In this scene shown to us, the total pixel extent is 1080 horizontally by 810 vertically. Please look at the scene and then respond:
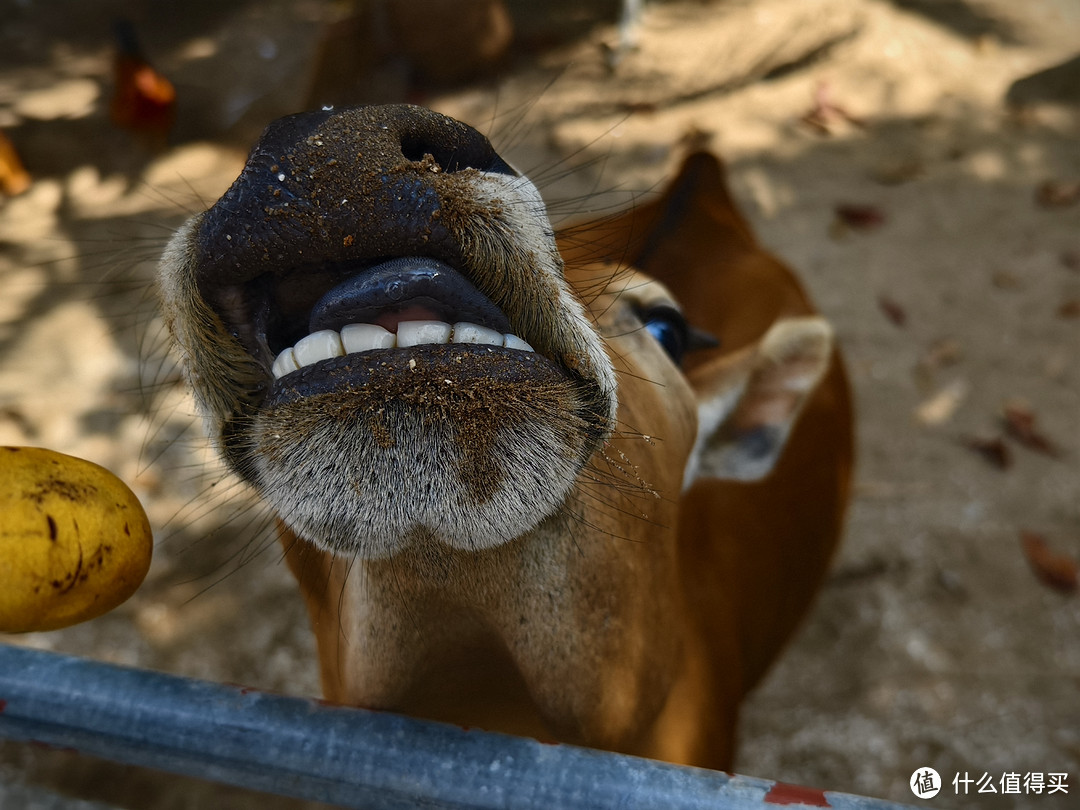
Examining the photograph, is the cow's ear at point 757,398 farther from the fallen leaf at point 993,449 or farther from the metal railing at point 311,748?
the fallen leaf at point 993,449

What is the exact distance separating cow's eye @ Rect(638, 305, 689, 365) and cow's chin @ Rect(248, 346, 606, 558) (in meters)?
0.84

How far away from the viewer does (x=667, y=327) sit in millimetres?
1989

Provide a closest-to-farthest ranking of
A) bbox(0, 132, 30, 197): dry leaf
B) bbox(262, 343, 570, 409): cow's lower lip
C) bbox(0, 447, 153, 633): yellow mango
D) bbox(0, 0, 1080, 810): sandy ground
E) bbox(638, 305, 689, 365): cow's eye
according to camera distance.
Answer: bbox(262, 343, 570, 409): cow's lower lip < bbox(0, 447, 153, 633): yellow mango < bbox(638, 305, 689, 365): cow's eye < bbox(0, 0, 1080, 810): sandy ground < bbox(0, 132, 30, 197): dry leaf

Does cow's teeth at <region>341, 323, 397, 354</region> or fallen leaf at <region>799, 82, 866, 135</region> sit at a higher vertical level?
cow's teeth at <region>341, 323, 397, 354</region>

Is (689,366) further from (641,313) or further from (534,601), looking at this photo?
(534,601)

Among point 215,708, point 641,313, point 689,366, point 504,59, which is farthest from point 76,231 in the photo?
point 215,708

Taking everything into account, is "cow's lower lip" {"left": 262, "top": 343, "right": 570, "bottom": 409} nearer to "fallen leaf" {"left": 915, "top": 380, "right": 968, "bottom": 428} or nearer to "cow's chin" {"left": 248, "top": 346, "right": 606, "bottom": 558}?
"cow's chin" {"left": 248, "top": 346, "right": 606, "bottom": 558}

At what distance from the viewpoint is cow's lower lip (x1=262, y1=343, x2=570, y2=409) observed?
0.98 m

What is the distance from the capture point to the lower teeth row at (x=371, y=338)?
3.42 feet

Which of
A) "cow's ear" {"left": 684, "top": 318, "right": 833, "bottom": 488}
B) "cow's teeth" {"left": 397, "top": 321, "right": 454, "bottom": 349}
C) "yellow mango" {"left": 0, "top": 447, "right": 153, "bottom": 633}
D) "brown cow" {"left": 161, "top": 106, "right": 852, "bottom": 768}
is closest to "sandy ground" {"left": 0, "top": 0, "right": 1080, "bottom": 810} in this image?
"yellow mango" {"left": 0, "top": 447, "right": 153, "bottom": 633}

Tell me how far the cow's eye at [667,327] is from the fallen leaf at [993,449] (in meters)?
2.65

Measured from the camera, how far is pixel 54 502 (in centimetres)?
117

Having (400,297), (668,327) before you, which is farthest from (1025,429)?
(400,297)

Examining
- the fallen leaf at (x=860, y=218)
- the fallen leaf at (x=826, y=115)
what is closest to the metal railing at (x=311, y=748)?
the fallen leaf at (x=860, y=218)
